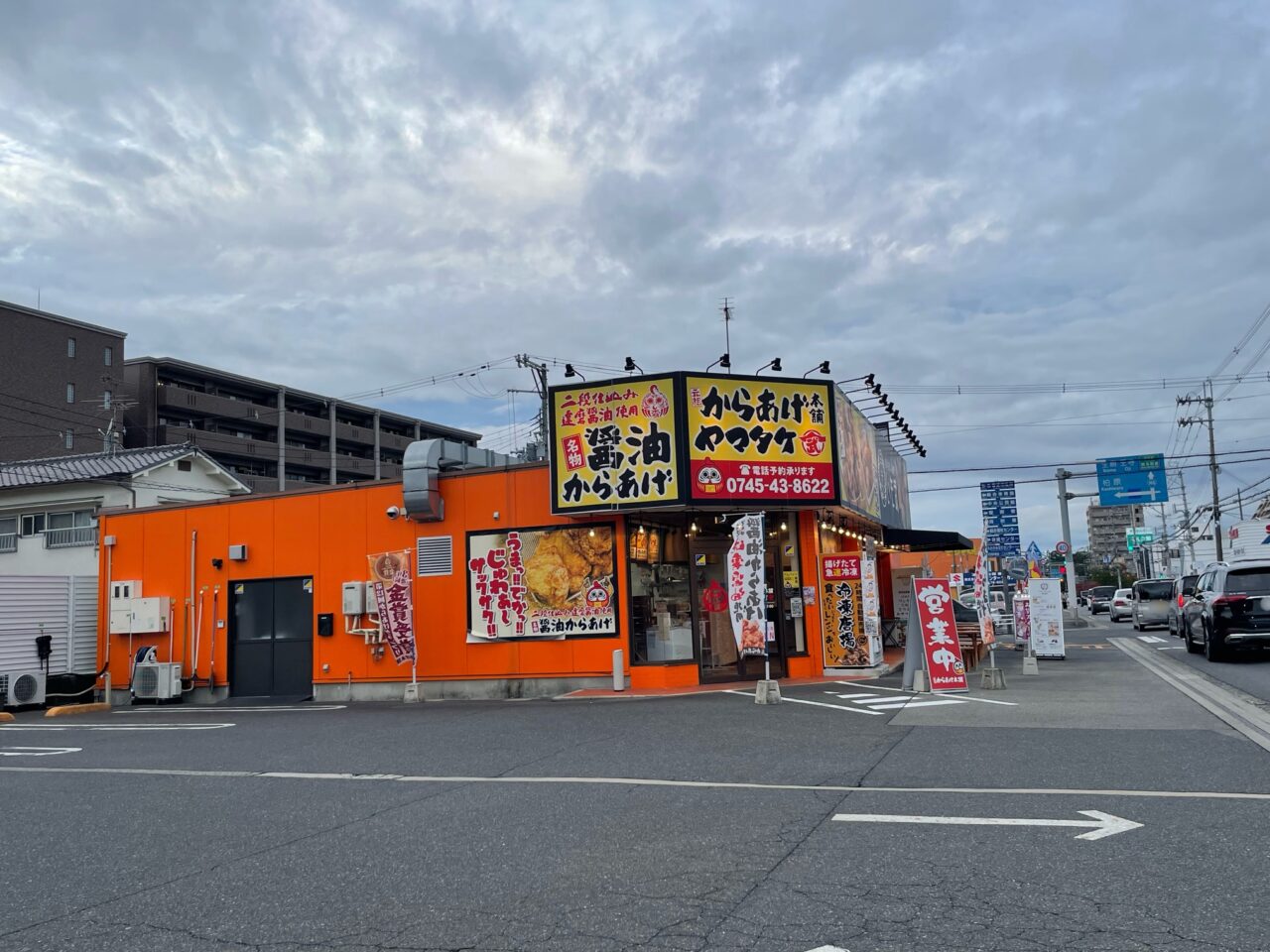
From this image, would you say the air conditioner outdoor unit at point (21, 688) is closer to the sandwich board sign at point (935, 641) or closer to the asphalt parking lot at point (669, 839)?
the asphalt parking lot at point (669, 839)

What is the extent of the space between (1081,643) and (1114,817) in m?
22.3

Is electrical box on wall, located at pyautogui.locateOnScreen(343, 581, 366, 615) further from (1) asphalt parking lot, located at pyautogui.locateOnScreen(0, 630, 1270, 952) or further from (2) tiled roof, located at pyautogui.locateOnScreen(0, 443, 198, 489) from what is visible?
(2) tiled roof, located at pyautogui.locateOnScreen(0, 443, 198, 489)

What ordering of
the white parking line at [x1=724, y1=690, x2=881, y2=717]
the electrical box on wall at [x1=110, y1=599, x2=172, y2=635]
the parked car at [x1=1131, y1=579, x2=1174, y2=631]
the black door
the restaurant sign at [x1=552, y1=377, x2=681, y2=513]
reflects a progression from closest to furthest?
1. the white parking line at [x1=724, y1=690, x2=881, y2=717]
2. the restaurant sign at [x1=552, y1=377, x2=681, y2=513]
3. the black door
4. the electrical box on wall at [x1=110, y1=599, x2=172, y2=635]
5. the parked car at [x1=1131, y1=579, x2=1174, y2=631]

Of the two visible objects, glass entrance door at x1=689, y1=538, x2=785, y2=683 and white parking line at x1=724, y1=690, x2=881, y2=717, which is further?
glass entrance door at x1=689, y1=538, x2=785, y2=683

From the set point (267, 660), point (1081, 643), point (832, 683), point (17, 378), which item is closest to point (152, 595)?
point (267, 660)

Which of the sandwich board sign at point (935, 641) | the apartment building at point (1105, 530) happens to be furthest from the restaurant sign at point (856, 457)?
the apartment building at point (1105, 530)

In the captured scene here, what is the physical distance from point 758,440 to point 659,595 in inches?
129

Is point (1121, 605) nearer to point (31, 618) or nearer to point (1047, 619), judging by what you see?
point (1047, 619)

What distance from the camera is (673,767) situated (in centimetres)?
861

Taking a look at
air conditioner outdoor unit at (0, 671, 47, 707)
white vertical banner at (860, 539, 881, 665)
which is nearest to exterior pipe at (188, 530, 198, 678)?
air conditioner outdoor unit at (0, 671, 47, 707)

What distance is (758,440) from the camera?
54.3 feet

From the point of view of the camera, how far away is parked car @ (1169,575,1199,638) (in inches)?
983

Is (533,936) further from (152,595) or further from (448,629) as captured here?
(152,595)

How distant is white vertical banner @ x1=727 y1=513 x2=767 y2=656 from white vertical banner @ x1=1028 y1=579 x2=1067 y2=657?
882 cm
